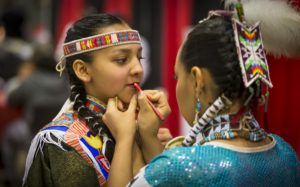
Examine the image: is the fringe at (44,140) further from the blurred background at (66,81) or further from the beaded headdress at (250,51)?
the blurred background at (66,81)

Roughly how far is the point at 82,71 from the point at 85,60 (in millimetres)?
47

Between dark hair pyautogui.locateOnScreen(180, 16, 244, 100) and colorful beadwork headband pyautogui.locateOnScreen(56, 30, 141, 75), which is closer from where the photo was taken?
dark hair pyautogui.locateOnScreen(180, 16, 244, 100)

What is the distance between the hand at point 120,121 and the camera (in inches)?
73.4

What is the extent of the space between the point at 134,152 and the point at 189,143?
0.28 m

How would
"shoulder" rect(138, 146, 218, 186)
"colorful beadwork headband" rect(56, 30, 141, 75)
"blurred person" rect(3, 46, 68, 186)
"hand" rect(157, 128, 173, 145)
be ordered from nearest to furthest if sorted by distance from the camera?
"shoulder" rect(138, 146, 218, 186)
"colorful beadwork headband" rect(56, 30, 141, 75)
"hand" rect(157, 128, 173, 145)
"blurred person" rect(3, 46, 68, 186)

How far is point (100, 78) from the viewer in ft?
6.50

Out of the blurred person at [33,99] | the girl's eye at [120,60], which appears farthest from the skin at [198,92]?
the blurred person at [33,99]

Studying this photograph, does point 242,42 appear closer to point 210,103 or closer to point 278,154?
point 210,103

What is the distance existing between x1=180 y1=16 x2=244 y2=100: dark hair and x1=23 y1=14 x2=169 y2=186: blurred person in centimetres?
32

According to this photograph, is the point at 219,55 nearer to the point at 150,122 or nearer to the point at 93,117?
the point at 150,122

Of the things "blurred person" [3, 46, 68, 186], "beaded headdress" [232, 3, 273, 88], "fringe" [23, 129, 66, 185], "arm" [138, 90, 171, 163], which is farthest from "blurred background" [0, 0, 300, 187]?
"fringe" [23, 129, 66, 185]

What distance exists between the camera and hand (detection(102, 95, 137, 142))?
6.11 feet

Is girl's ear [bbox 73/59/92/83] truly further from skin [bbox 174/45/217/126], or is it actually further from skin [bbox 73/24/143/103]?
skin [bbox 174/45/217/126]

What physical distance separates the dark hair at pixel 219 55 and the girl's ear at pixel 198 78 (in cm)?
2
